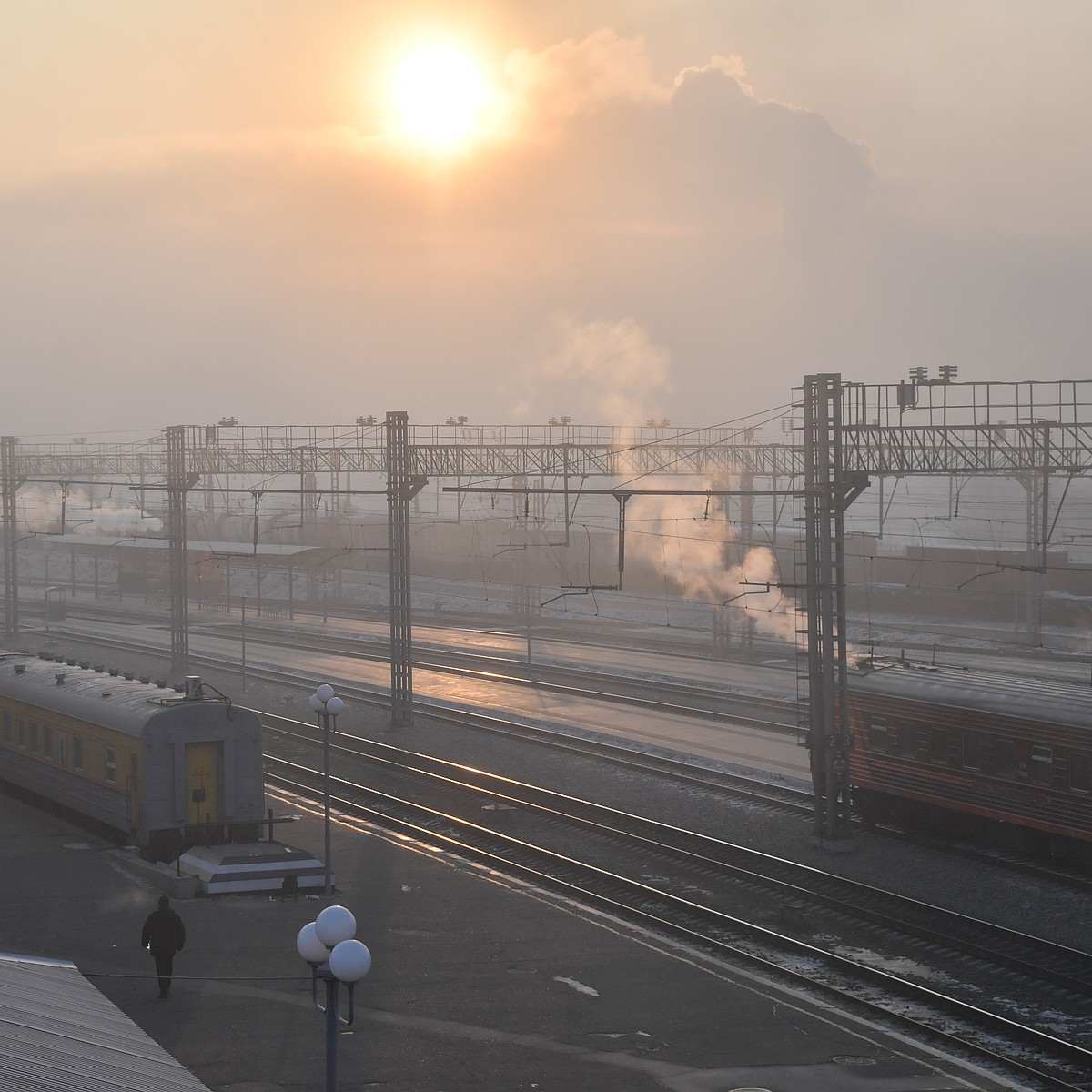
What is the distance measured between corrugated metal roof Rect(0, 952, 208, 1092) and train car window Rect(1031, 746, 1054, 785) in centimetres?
1536

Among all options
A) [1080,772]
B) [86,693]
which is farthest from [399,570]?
[1080,772]

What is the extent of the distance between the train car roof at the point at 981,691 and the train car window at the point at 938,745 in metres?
0.50

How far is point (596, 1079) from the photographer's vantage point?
14.0 meters

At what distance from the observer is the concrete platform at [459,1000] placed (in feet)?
46.4

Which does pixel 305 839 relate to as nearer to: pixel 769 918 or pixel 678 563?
pixel 769 918

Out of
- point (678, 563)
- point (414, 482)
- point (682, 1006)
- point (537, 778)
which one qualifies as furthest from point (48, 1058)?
point (678, 563)

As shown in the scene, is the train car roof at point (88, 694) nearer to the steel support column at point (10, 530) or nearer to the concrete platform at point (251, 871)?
the concrete platform at point (251, 871)

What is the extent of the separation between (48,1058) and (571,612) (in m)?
60.7

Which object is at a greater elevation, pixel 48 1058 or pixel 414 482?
pixel 414 482

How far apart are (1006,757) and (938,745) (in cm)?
147

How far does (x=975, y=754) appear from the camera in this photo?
75.0 feet

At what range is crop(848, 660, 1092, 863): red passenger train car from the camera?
21.3 metres

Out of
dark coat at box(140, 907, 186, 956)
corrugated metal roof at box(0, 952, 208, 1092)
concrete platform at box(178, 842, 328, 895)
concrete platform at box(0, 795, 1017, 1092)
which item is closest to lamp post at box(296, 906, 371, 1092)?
corrugated metal roof at box(0, 952, 208, 1092)

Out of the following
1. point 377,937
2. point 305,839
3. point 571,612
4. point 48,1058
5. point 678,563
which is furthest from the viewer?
point 678,563
